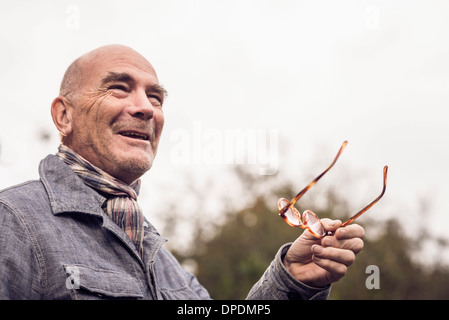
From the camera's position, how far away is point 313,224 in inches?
93.0

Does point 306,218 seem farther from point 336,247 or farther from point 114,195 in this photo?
point 114,195

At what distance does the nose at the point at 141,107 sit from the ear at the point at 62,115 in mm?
449

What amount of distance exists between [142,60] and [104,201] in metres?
1.15

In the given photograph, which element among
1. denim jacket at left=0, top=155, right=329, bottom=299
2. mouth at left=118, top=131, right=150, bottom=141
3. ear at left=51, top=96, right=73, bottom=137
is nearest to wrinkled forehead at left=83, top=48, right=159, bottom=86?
ear at left=51, top=96, right=73, bottom=137

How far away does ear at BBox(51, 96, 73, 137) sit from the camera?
2963mm

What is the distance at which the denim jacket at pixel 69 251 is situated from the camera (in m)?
2.03

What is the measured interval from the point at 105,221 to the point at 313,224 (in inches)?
46.2

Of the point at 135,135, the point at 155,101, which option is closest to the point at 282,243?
the point at 155,101

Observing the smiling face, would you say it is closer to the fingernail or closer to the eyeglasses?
the eyeglasses

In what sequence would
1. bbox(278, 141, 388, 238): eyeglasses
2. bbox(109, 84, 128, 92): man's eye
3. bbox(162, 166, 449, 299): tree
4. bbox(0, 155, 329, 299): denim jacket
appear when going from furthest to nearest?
bbox(162, 166, 449, 299): tree → bbox(109, 84, 128, 92): man's eye → bbox(278, 141, 388, 238): eyeglasses → bbox(0, 155, 329, 299): denim jacket
